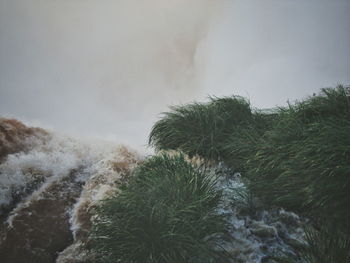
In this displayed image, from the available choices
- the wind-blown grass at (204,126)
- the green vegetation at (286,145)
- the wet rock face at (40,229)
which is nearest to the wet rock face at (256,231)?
the green vegetation at (286,145)

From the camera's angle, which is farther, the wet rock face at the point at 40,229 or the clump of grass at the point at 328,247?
the wet rock face at the point at 40,229

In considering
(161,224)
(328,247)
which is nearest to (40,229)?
(161,224)

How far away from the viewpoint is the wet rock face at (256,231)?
270 centimetres

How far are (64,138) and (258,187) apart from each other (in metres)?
3.48

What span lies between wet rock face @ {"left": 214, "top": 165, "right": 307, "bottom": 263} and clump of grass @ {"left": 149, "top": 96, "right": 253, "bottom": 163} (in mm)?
938

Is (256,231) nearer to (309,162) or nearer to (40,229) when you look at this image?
(309,162)

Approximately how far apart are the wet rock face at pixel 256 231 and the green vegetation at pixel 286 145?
0.14m

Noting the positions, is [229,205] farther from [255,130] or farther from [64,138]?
[64,138]

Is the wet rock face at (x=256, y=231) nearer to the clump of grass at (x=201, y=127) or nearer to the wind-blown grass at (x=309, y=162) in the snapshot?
the wind-blown grass at (x=309, y=162)

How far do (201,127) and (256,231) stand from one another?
1.89m

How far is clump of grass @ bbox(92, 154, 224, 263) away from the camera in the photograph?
8.02ft

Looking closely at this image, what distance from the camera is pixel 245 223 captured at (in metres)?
3.09

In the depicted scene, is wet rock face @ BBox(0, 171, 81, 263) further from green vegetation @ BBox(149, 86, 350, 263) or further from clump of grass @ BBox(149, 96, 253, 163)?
green vegetation @ BBox(149, 86, 350, 263)

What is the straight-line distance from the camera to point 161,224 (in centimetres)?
256
